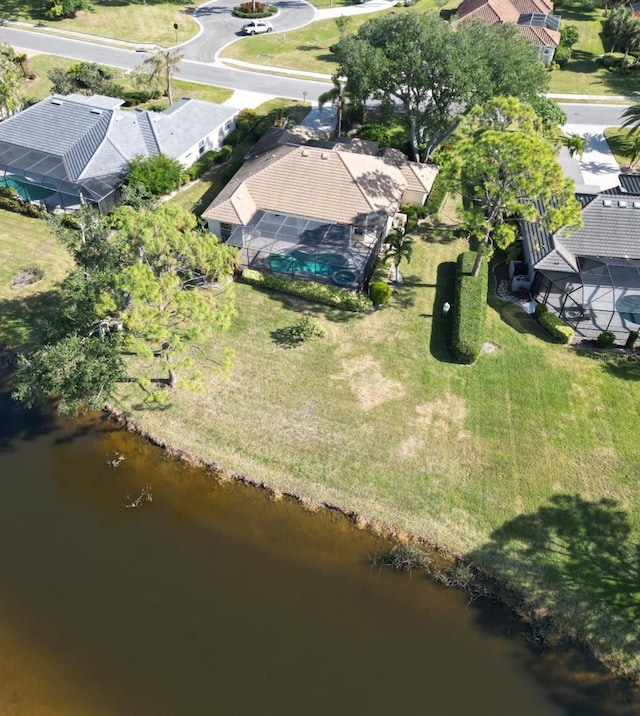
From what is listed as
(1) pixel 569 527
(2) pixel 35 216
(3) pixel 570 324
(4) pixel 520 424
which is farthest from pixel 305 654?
(2) pixel 35 216

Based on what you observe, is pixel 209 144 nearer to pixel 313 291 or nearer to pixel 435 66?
pixel 435 66

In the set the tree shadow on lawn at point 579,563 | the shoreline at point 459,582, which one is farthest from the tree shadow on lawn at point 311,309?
the tree shadow on lawn at point 579,563

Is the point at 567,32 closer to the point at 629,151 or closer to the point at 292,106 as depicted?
the point at 629,151

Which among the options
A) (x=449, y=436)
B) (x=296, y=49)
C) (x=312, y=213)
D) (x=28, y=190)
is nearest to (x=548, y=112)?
(x=312, y=213)

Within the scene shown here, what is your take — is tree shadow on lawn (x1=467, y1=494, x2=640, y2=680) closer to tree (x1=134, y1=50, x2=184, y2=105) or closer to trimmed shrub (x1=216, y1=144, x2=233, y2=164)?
trimmed shrub (x1=216, y1=144, x2=233, y2=164)

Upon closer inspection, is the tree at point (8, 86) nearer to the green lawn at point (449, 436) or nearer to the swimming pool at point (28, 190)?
the swimming pool at point (28, 190)

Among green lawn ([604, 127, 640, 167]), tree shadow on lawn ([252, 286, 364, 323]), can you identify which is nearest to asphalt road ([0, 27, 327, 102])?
green lawn ([604, 127, 640, 167])
